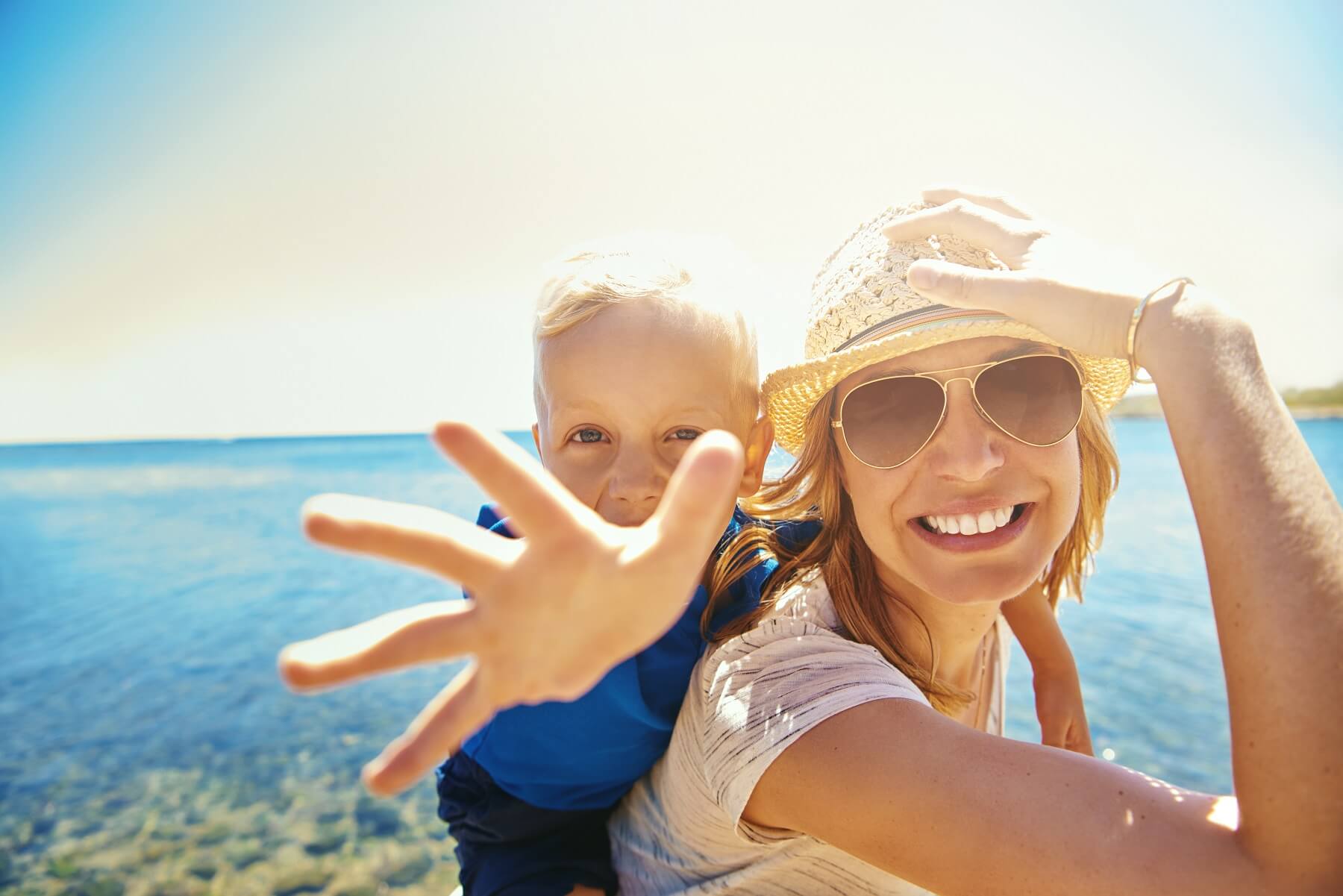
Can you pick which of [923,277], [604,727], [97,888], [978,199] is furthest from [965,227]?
[97,888]

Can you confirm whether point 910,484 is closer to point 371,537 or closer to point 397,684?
point 371,537

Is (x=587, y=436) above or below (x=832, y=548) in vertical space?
above

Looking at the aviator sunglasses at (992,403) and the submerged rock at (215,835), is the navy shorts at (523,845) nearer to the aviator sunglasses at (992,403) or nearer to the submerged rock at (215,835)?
the aviator sunglasses at (992,403)

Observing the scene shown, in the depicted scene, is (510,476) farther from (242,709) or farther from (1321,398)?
(1321,398)

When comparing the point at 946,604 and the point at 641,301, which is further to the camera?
the point at 946,604

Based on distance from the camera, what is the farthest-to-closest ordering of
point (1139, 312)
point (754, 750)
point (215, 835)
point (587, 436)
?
point (215, 835) < point (587, 436) < point (754, 750) < point (1139, 312)

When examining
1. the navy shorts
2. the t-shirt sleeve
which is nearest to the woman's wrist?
the t-shirt sleeve

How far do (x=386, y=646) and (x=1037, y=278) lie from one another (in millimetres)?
1580

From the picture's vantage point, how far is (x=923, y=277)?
1.77m

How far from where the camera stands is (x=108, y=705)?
334 inches

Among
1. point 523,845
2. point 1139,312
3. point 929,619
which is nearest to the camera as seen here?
point 1139,312

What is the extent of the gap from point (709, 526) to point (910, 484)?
4.53 ft

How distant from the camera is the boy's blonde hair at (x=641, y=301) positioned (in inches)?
84.0

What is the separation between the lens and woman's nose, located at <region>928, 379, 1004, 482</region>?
77.2 inches
